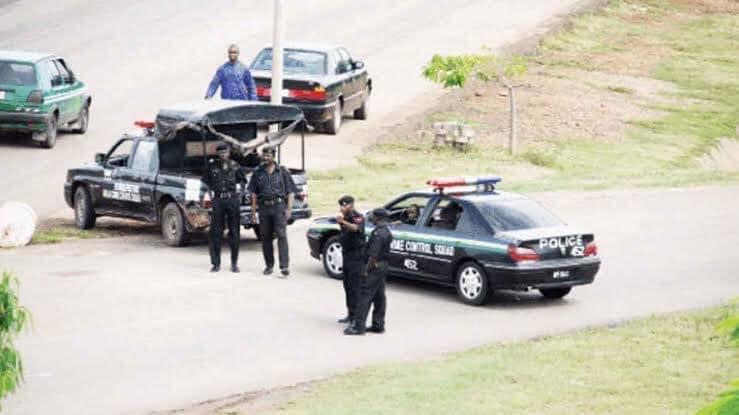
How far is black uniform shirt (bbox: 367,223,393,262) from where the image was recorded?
19875 mm

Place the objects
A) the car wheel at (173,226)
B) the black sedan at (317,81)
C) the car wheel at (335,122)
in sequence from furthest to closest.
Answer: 1. the car wheel at (335,122)
2. the black sedan at (317,81)
3. the car wheel at (173,226)

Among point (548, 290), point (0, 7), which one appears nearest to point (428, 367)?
point (548, 290)

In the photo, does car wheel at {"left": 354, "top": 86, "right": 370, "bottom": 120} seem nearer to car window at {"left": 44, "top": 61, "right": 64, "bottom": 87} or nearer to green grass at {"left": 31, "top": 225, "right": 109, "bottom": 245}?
car window at {"left": 44, "top": 61, "right": 64, "bottom": 87}

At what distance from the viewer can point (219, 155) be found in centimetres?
2442

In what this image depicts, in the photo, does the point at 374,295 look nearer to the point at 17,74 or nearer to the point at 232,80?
the point at 232,80

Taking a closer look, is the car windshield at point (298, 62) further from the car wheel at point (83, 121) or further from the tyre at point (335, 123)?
the car wheel at point (83, 121)

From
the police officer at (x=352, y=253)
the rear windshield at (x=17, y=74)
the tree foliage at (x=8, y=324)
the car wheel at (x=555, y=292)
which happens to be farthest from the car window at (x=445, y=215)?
the rear windshield at (x=17, y=74)

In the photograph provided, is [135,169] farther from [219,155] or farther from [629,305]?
Answer: [629,305]

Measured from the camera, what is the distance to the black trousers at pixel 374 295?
1980 centimetres

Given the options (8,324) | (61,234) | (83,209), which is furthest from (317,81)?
(8,324)

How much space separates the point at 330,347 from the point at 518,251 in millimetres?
3214

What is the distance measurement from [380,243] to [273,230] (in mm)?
4031

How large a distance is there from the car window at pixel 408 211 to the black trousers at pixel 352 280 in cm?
274

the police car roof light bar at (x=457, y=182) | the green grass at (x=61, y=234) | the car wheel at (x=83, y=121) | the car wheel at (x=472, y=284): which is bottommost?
the green grass at (x=61, y=234)
